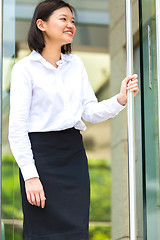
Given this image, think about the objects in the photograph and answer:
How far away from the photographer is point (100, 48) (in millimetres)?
7438

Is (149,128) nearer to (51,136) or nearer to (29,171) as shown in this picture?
(51,136)

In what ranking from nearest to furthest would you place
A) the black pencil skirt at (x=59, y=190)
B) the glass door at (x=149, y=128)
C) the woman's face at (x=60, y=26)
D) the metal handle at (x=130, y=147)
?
the metal handle at (x=130, y=147) < the black pencil skirt at (x=59, y=190) < the woman's face at (x=60, y=26) < the glass door at (x=149, y=128)

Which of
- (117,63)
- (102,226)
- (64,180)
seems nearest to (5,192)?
(64,180)

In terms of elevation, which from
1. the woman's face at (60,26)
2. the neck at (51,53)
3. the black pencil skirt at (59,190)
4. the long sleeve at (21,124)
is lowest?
the black pencil skirt at (59,190)

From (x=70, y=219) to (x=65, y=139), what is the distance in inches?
13.8

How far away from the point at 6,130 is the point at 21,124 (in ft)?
1.45

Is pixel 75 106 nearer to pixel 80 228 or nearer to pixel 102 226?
pixel 80 228

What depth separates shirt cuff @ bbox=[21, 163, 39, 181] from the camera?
226 centimetres

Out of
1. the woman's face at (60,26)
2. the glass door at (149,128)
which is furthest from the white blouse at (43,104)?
the glass door at (149,128)

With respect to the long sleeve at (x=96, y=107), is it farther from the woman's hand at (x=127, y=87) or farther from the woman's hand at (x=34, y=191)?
the woman's hand at (x=34, y=191)

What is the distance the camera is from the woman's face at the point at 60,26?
2475 mm

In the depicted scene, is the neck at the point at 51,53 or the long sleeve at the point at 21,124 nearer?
the long sleeve at the point at 21,124

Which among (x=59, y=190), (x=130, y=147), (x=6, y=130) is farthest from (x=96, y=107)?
(x=6, y=130)

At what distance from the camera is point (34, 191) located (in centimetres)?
227
